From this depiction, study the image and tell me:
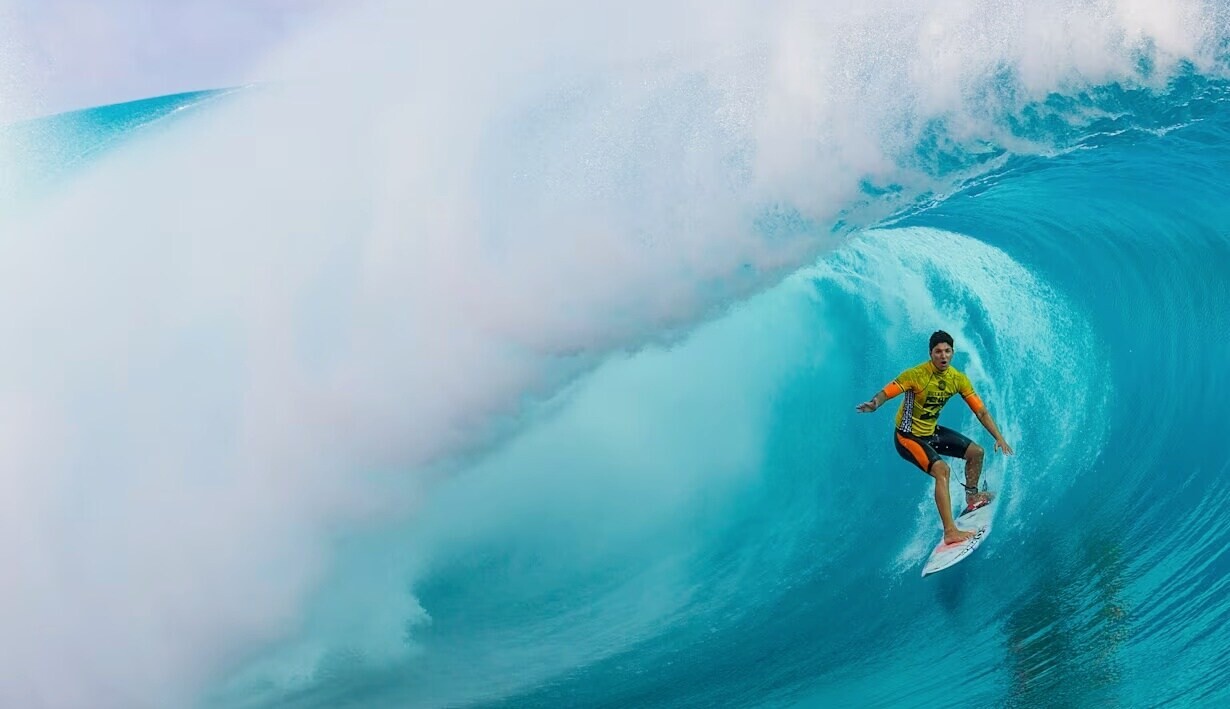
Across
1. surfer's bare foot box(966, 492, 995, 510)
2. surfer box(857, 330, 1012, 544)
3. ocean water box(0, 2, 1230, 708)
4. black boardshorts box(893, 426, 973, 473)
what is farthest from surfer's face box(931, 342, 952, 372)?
ocean water box(0, 2, 1230, 708)

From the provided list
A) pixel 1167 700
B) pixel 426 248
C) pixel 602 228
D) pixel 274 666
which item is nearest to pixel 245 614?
pixel 274 666

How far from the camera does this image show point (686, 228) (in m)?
7.15

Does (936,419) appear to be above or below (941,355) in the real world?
below

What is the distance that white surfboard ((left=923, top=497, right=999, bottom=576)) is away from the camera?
6.05 m

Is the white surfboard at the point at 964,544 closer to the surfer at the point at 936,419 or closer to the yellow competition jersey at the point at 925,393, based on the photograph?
the surfer at the point at 936,419

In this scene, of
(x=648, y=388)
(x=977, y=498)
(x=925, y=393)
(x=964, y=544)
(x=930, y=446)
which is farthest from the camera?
(x=648, y=388)

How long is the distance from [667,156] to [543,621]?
10.4 feet

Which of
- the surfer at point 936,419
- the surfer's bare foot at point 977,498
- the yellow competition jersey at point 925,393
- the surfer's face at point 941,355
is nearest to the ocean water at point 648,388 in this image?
the surfer's bare foot at point 977,498

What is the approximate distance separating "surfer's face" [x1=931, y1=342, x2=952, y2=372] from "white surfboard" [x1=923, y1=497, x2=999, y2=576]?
3.82ft

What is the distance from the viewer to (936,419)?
5.71 metres

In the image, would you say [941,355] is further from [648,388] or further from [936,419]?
[648,388]

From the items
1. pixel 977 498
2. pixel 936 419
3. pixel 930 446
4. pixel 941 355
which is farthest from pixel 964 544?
pixel 941 355

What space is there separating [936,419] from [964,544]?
2.82ft

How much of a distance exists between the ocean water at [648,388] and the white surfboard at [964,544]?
75 mm
